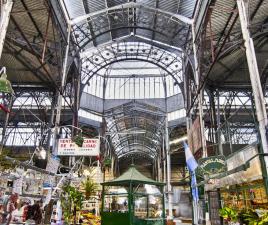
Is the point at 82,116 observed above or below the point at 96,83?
below

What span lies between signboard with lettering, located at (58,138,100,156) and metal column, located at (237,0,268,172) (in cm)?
865

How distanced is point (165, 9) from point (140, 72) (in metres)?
18.4

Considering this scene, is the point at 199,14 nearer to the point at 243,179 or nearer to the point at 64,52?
the point at 64,52

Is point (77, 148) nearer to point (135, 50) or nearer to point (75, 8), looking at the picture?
point (75, 8)

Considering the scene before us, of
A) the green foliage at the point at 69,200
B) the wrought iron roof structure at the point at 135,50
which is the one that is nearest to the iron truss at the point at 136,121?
the wrought iron roof structure at the point at 135,50

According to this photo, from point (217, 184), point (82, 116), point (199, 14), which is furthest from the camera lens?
point (82, 116)

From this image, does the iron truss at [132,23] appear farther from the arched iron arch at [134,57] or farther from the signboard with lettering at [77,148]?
the signboard with lettering at [77,148]

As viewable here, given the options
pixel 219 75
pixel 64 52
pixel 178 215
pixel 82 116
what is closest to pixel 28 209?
pixel 64 52

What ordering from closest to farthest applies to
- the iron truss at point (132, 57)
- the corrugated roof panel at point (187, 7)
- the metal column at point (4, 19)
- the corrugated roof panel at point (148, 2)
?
the metal column at point (4, 19), the corrugated roof panel at point (187, 7), the corrugated roof panel at point (148, 2), the iron truss at point (132, 57)

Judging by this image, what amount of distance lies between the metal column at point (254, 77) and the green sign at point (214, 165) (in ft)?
9.33

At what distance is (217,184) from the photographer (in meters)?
14.8

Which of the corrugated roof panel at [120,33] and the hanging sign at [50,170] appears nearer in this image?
the hanging sign at [50,170]

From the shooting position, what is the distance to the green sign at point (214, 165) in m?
12.2

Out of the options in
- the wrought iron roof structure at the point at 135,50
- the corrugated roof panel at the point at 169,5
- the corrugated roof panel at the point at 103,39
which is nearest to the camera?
the wrought iron roof structure at the point at 135,50
